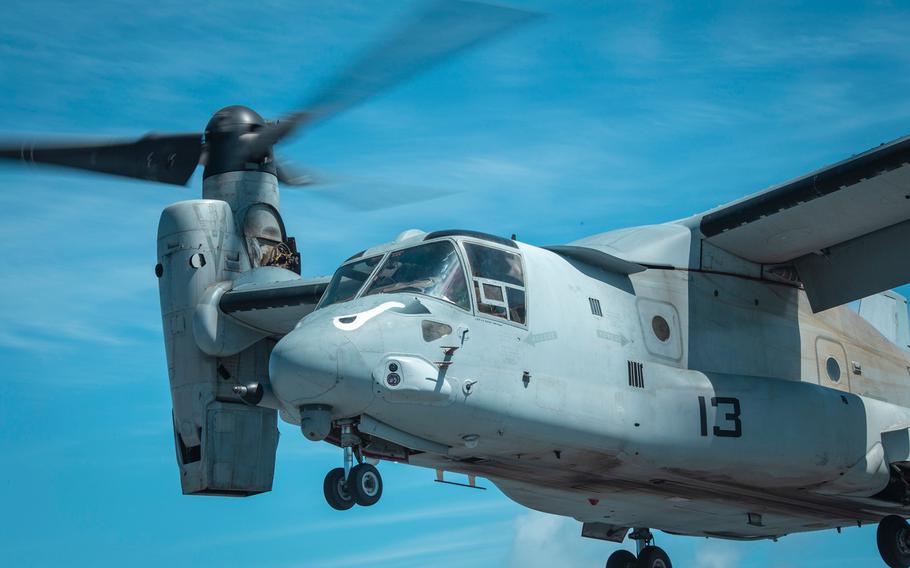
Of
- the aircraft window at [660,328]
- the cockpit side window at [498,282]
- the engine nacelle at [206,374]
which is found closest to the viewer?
the cockpit side window at [498,282]

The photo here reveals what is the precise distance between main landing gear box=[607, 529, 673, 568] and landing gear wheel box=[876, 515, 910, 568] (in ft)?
9.43

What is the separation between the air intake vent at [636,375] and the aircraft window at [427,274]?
210 cm

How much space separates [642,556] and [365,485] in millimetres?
6324

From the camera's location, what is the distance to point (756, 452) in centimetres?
1336

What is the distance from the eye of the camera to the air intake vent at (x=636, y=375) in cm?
1271

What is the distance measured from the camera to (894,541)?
15.0m

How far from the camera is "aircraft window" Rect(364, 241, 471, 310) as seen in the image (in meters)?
11.8

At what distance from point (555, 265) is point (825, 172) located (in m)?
3.30

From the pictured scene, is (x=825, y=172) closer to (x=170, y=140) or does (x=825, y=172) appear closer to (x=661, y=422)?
(x=661, y=422)

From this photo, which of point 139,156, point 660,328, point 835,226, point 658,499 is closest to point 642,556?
point 658,499

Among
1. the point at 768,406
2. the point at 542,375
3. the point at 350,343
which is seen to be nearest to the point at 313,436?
the point at 350,343

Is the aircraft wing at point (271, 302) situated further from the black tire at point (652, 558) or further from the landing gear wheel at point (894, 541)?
the landing gear wheel at point (894, 541)

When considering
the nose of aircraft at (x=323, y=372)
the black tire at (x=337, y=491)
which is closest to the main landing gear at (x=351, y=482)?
the black tire at (x=337, y=491)

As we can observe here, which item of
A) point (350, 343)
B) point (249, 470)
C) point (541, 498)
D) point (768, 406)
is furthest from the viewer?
point (249, 470)
